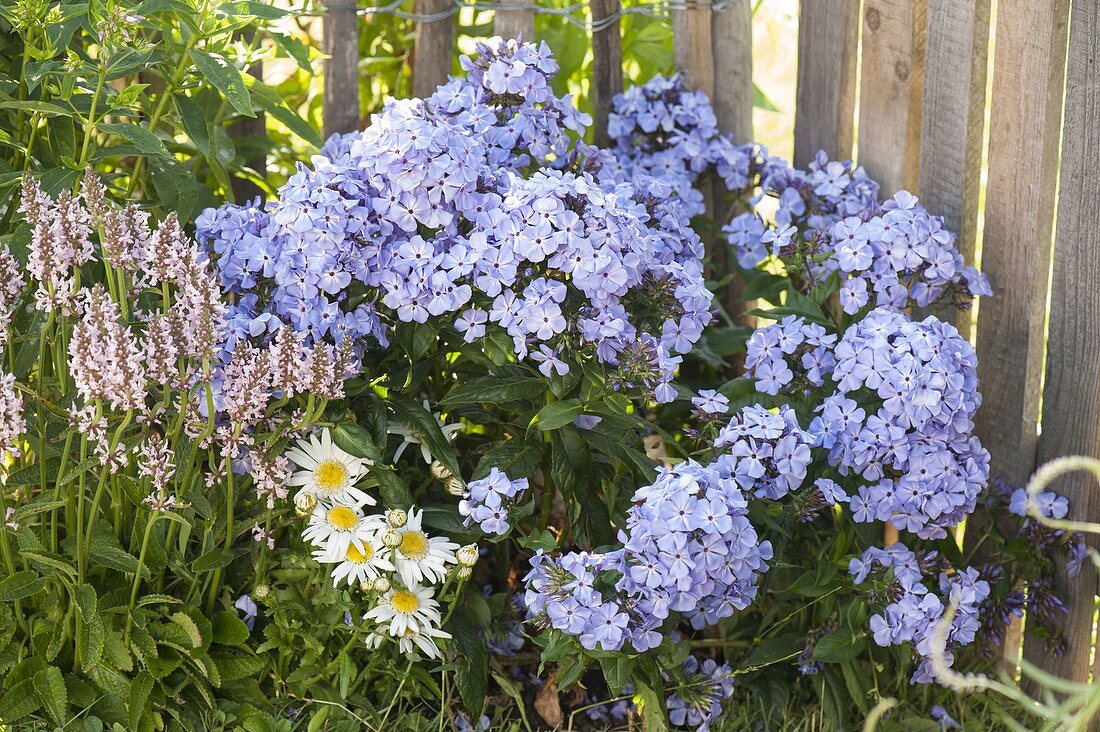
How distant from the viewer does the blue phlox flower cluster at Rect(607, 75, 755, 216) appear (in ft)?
9.44

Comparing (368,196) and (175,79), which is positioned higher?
(175,79)

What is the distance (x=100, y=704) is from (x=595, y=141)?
1.89 m

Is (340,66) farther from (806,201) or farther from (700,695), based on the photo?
(700,695)

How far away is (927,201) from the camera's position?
261cm

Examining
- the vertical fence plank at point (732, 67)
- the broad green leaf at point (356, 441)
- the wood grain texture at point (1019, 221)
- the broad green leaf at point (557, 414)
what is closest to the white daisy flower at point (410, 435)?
the broad green leaf at point (356, 441)

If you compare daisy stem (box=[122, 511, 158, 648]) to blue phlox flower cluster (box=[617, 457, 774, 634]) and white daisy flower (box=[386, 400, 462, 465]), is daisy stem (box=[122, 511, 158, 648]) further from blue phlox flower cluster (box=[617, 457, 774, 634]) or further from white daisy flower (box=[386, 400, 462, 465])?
blue phlox flower cluster (box=[617, 457, 774, 634])

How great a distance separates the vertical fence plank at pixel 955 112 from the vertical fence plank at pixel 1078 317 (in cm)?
22

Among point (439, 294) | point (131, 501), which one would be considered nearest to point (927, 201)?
point (439, 294)

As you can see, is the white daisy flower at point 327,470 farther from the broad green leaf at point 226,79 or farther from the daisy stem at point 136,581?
the broad green leaf at point 226,79

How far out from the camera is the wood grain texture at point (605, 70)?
302 centimetres

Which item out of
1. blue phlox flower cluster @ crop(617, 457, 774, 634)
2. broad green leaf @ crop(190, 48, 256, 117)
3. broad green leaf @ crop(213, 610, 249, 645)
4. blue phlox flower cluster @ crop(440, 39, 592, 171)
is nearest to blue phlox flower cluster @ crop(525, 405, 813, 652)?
blue phlox flower cluster @ crop(617, 457, 774, 634)

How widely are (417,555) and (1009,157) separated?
4.99 ft

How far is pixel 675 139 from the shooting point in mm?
2883

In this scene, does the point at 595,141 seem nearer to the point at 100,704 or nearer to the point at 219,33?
the point at 219,33
